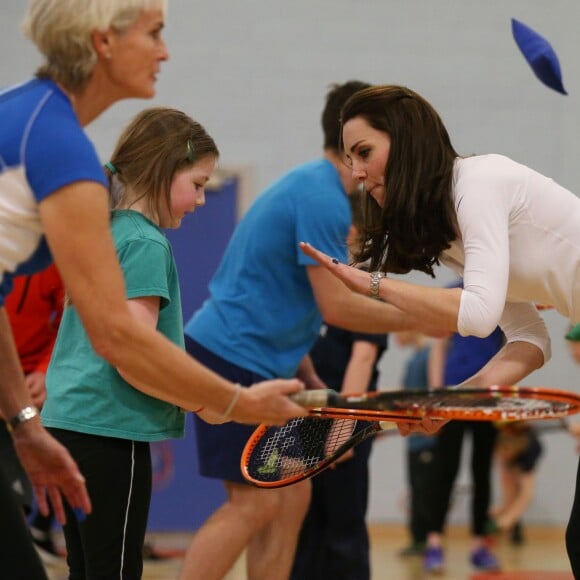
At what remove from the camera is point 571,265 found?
101 inches

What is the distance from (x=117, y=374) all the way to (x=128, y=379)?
0.06 meters

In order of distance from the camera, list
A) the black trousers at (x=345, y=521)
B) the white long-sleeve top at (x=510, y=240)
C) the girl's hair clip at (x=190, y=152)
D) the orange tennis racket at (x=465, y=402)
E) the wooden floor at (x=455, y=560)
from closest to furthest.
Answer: the orange tennis racket at (x=465, y=402) < the white long-sleeve top at (x=510, y=240) < the girl's hair clip at (x=190, y=152) < the black trousers at (x=345, y=521) < the wooden floor at (x=455, y=560)

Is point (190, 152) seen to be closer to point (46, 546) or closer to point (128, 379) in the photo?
point (128, 379)

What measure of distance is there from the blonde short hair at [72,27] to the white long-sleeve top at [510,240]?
911mm

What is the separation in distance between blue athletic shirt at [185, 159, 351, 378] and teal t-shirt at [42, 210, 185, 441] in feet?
3.26

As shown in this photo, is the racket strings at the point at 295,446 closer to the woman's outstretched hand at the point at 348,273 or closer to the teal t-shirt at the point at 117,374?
the teal t-shirt at the point at 117,374

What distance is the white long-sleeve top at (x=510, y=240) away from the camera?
2.45 m

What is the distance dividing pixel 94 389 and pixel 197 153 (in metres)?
0.63

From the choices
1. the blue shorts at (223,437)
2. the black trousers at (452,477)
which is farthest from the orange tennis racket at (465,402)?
the black trousers at (452,477)

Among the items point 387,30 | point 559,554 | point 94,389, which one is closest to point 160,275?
point 94,389

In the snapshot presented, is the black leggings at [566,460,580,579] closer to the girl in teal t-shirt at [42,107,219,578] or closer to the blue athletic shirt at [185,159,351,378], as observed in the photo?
the girl in teal t-shirt at [42,107,219,578]

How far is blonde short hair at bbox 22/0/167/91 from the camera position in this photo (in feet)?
6.27

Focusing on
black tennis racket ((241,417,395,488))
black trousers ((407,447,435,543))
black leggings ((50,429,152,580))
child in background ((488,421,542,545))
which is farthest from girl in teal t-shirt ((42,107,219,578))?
child in background ((488,421,542,545))

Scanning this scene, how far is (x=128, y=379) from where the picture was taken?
251 centimetres
